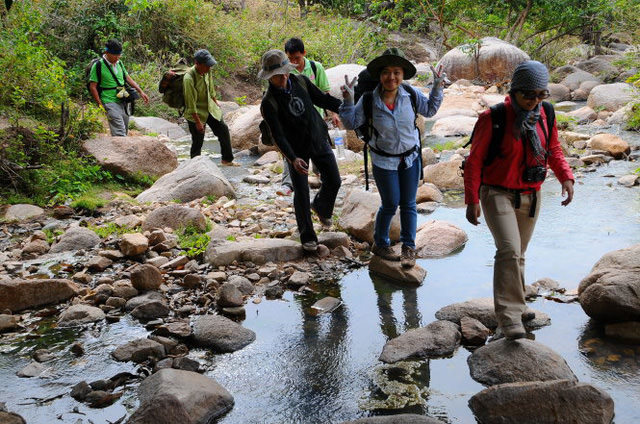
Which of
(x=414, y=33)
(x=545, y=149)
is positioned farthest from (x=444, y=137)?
(x=414, y=33)

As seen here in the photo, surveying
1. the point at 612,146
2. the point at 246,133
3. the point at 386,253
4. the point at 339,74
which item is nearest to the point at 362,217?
the point at 386,253

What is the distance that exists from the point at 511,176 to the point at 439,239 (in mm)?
2613

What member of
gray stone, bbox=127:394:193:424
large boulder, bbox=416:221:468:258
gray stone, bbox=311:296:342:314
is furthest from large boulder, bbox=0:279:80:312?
large boulder, bbox=416:221:468:258

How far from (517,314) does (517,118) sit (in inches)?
49.3

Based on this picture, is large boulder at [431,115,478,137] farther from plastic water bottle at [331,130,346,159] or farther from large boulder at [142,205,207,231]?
large boulder at [142,205,207,231]

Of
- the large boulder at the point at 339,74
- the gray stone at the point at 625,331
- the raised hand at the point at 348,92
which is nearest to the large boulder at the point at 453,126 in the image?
the large boulder at the point at 339,74

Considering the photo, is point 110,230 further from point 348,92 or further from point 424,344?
point 424,344

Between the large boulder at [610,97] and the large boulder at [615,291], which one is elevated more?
the large boulder at [615,291]

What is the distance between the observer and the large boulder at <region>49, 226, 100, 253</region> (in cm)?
662

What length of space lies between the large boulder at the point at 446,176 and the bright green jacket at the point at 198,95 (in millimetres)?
3396

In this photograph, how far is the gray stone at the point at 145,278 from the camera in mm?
5363

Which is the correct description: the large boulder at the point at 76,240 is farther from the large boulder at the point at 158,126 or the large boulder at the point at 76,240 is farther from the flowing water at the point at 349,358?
the large boulder at the point at 158,126

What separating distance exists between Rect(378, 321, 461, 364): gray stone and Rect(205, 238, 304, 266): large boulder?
6.74 feet

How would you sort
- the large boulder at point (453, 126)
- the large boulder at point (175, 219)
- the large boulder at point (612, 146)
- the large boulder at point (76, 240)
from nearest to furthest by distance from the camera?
1. the large boulder at point (76, 240)
2. the large boulder at point (175, 219)
3. the large boulder at point (612, 146)
4. the large boulder at point (453, 126)
